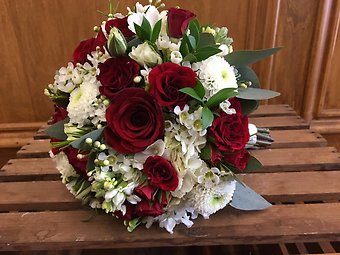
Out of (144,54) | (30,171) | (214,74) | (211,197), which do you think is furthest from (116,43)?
(30,171)

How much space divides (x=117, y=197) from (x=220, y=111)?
19 cm

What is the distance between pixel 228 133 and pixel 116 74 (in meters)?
0.18

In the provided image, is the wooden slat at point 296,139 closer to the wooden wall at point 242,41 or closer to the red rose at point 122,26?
the wooden wall at point 242,41

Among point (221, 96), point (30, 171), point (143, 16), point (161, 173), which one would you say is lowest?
point (30, 171)

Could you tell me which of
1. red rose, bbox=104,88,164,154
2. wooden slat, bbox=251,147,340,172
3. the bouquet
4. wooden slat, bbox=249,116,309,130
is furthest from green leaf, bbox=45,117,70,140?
wooden slat, bbox=249,116,309,130

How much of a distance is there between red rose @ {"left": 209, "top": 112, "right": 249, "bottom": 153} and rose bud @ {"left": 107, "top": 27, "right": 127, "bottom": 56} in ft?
0.56

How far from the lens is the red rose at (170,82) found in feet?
1.55

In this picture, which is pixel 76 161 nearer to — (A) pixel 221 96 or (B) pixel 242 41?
(A) pixel 221 96

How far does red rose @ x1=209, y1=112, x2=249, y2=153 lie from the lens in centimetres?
49

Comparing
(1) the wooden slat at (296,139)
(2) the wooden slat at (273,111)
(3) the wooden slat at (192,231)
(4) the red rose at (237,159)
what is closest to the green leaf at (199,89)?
(4) the red rose at (237,159)

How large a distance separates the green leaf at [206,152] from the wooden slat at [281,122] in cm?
41

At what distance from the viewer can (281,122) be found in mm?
897

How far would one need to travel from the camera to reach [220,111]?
51 cm

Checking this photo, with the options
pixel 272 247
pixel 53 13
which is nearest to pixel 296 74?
pixel 272 247
